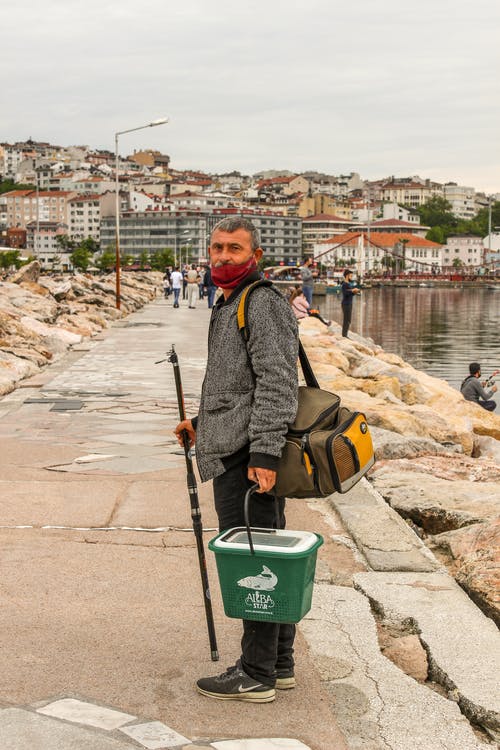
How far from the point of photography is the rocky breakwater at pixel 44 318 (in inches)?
529

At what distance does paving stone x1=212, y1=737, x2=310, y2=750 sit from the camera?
9.71ft

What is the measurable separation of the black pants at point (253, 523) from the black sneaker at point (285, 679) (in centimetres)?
2

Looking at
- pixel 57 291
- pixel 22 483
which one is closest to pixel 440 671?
pixel 22 483

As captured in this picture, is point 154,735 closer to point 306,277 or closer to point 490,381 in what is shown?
point 306,277

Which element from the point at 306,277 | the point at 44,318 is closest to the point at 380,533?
the point at 44,318

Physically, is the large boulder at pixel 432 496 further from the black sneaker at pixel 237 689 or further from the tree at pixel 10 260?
the tree at pixel 10 260

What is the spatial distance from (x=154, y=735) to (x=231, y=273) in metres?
1.44

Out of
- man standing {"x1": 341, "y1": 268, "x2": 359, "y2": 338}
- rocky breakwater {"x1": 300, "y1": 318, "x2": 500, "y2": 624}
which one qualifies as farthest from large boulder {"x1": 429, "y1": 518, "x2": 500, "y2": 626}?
man standing {"x1": 341, "y1": 268, "x2": 359, "y2": 338}

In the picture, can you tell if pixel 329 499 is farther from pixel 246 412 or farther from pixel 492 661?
pixel 246 412

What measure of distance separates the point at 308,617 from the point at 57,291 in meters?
24.7

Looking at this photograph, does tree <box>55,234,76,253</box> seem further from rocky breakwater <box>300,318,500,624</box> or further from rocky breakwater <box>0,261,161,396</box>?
rocky breakwater <box>300,318,500,624</box>

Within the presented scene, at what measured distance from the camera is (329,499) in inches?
242

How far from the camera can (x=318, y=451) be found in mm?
3180

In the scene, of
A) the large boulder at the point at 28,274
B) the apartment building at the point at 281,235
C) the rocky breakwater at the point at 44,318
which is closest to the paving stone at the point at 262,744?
the rocky breakwater at the point at 44,318
